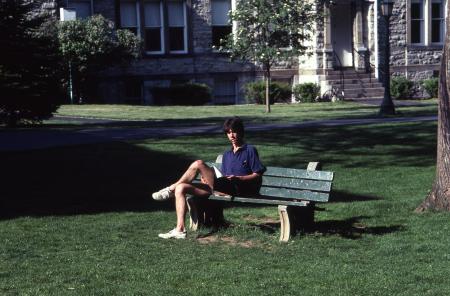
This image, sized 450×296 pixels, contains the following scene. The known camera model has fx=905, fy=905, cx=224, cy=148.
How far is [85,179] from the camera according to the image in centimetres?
1420

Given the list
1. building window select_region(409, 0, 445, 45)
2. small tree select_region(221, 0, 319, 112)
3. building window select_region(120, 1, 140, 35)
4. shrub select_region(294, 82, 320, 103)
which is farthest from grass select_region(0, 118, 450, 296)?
building window select_region(409, 0, 445, 45)

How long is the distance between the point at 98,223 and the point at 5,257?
220cm

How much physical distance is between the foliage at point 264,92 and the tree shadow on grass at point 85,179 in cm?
1589

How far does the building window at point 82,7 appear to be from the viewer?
109ft

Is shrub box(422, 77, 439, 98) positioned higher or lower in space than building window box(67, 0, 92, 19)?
lower

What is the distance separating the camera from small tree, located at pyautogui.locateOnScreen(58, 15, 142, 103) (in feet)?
101

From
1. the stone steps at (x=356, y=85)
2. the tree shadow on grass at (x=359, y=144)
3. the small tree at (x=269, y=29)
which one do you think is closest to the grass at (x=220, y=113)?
the small tree at (x=269, y=29)

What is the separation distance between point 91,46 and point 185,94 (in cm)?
394

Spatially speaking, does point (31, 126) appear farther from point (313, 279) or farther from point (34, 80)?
point (313, 279)

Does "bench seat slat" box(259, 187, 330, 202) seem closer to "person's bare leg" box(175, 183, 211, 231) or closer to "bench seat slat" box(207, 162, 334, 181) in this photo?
"bench seat slat" box(207, 162, 334, 181)

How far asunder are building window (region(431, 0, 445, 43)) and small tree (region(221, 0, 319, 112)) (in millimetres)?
11775

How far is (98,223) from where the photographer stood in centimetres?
1059

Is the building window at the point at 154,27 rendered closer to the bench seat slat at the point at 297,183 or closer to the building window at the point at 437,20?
the building window at the point at 437,20

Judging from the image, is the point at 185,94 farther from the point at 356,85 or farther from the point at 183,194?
the point at 183,194
